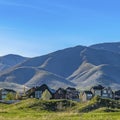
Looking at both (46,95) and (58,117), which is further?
(46,95)

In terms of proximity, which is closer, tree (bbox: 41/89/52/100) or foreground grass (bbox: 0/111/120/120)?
foreground grass (bbox: 0/111/120/120)

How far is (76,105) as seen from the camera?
113m

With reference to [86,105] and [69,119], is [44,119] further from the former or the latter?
[86,105]

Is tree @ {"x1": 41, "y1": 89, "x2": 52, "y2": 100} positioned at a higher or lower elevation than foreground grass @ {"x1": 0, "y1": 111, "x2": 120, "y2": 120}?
higher

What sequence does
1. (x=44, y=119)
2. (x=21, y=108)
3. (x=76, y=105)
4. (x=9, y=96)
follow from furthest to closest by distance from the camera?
(x=9, y=96)
(x=76, y=105)
(x=21, y=108)
(x=44, y=119)

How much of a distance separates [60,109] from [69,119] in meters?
43.4

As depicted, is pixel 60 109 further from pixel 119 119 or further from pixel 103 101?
pixel 119 119

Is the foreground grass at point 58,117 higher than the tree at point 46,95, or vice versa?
the tree at point 46,95

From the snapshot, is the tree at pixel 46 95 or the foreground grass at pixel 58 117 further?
the tree at pixel 46 95

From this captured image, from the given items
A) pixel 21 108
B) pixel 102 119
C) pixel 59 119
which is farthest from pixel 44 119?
pixel 21 108

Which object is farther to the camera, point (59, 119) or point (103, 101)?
point (103, 101)

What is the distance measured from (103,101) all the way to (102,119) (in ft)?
167

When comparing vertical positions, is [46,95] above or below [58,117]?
above

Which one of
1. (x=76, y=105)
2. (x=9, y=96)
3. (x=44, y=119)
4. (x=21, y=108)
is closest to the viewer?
(x=44, y=119)
